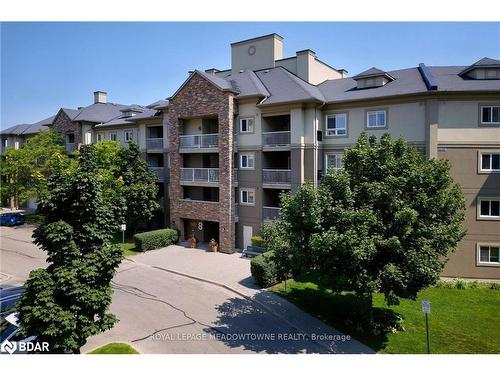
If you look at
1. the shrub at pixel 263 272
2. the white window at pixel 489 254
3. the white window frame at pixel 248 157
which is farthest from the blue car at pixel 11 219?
the white window at pixel 489 254

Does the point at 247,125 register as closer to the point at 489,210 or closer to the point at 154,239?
the point at 154,239

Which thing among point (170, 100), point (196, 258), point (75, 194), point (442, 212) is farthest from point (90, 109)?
point (442, 212)

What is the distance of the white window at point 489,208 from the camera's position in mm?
20469

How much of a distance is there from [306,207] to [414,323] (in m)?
7.28

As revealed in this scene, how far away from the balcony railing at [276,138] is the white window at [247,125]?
116cm

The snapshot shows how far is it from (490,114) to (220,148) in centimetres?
1695

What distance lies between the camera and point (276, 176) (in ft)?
81.4

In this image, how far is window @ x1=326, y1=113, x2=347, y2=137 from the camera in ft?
77.3

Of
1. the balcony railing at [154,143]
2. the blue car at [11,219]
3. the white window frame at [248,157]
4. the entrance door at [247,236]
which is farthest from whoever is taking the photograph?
the blue car at [11,219]

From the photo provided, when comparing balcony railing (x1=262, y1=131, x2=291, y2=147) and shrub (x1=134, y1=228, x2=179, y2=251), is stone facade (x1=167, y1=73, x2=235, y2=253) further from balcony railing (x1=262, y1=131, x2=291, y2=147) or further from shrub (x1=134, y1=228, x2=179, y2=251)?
balcony railing (x1=262, y1=131, x2=291, y2=147)

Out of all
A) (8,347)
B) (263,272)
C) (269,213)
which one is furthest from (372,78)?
(8,347)

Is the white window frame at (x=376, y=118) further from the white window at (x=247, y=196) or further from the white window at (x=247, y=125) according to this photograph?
the white window at (x=247, y=196)

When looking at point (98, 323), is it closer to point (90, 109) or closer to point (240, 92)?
point (240, 92)

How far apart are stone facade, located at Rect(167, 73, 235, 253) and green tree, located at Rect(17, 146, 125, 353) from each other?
50.5 ft
